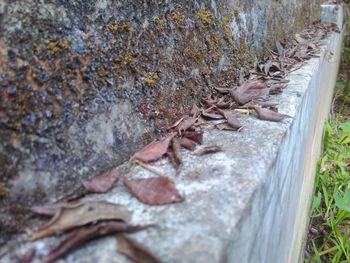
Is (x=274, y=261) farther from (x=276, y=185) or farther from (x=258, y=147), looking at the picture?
(x=258, y=147)

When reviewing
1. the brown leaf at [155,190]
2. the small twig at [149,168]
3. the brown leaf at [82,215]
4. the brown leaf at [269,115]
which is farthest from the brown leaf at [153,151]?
the brown leaf at [269,115]

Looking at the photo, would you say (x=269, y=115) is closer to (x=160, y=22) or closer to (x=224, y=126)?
(x=224, y=126)

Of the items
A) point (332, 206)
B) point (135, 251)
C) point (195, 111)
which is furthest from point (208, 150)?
point (332, 206)

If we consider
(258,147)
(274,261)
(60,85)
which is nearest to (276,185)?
(258,147)

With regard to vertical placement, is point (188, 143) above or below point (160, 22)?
below

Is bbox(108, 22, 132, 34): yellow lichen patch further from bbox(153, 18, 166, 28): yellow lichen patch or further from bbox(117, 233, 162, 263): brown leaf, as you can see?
bbox(117, 233, 162, 263): brown leaf

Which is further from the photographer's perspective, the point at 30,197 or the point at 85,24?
the point at 85,24
